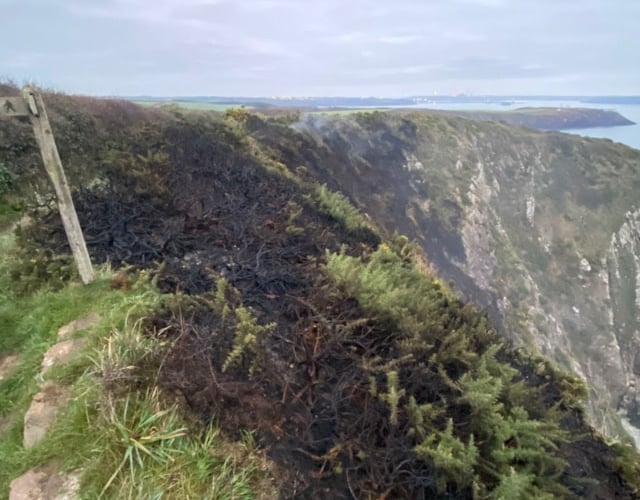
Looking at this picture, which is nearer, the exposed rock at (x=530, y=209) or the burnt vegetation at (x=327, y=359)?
the burnt vegetation at (x=327, y=359)

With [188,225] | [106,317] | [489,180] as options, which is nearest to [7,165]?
[188,225]

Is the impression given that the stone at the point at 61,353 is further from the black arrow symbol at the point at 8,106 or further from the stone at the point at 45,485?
the black arrow symbol at the point at 8,106

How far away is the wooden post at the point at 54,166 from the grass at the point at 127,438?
134cm

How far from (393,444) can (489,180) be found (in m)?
40.8

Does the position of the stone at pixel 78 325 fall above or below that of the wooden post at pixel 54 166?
below

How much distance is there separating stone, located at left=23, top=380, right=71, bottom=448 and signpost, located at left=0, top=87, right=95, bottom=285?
1792mm

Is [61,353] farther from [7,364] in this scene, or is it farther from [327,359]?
[327,359]

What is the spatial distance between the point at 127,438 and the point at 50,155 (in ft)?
11.1

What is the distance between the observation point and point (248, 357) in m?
4.37

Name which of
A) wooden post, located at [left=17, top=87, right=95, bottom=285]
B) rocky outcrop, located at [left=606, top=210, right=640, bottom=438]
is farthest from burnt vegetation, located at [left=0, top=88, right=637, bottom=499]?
rocky outcrop, located at [left=606, top=210, right=640, bottom=438]

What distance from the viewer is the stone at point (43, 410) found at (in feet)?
13.1

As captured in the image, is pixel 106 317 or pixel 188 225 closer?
pixel 106 317

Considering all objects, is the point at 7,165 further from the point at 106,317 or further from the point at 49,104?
the point at 106,317

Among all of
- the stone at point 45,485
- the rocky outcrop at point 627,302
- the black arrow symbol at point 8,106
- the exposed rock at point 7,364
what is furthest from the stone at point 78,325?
the rocky outcrop at point 627,302
